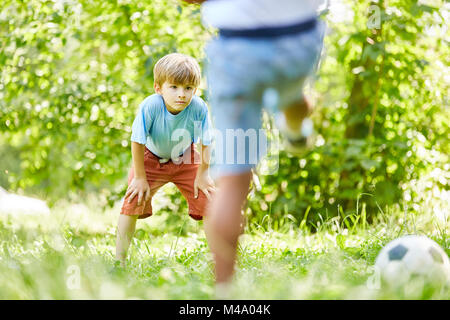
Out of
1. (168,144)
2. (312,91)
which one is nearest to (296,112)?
(168,144)

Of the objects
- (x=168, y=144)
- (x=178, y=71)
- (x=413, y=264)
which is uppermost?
(x=178, y=71)

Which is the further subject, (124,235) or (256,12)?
(124,235)

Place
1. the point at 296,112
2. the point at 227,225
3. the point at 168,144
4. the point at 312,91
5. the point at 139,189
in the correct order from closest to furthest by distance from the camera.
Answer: the point at 227,225 < the point at 296,112 < the point at 139,189 < the point at 168,144 < the point at 312,91

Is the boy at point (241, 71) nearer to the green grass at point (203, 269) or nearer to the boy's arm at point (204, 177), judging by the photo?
the green grass at point (203, 269)

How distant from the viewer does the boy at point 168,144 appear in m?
2.71

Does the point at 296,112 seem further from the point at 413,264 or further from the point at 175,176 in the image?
the point at 175,176

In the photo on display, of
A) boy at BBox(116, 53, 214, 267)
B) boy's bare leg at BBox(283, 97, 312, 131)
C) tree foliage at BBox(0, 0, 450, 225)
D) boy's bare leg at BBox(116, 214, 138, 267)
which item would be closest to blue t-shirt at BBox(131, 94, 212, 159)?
boy at BBox(116, 53, 214, 267)

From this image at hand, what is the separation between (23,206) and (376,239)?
3131mm

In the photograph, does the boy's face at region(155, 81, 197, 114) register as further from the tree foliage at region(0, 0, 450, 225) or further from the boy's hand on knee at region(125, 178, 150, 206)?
the tree foliage at region(0, 0, 450, 225)

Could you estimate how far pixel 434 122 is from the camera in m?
4.50

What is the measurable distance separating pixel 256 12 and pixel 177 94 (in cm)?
98

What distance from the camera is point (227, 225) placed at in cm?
177
